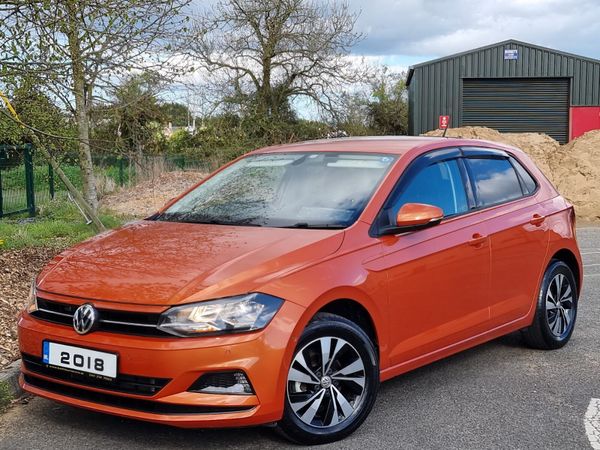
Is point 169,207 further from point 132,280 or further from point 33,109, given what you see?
point 33,109

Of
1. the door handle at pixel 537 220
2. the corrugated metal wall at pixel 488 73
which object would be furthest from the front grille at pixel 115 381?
the corrugated metal wall at pixel 488 73

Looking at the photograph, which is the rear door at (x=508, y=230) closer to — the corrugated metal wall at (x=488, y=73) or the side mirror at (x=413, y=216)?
the side mirror at (x=413, y=216)

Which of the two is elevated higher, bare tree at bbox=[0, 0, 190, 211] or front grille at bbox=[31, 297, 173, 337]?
bare tree at bbox=[0, 0, 190, 211]

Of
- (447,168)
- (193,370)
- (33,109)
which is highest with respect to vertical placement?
(33,109)

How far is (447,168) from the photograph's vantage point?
529 cm

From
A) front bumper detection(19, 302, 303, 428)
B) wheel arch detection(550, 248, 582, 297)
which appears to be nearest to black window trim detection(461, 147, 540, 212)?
wheel arch detection(550, 248, 582, 297)

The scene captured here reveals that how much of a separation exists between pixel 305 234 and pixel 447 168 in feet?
4.82

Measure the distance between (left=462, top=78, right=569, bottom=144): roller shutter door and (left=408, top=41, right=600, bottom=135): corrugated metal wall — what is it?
0.33m

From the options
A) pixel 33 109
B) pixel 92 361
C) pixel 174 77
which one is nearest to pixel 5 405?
pixel 92 361

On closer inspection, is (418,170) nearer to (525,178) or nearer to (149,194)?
(525,178)

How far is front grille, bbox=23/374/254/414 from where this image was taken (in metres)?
3.69

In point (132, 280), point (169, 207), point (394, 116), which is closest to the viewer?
point (132, 280)

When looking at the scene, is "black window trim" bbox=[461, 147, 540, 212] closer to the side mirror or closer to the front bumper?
the side mirror

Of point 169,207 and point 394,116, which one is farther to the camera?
point 394,116
